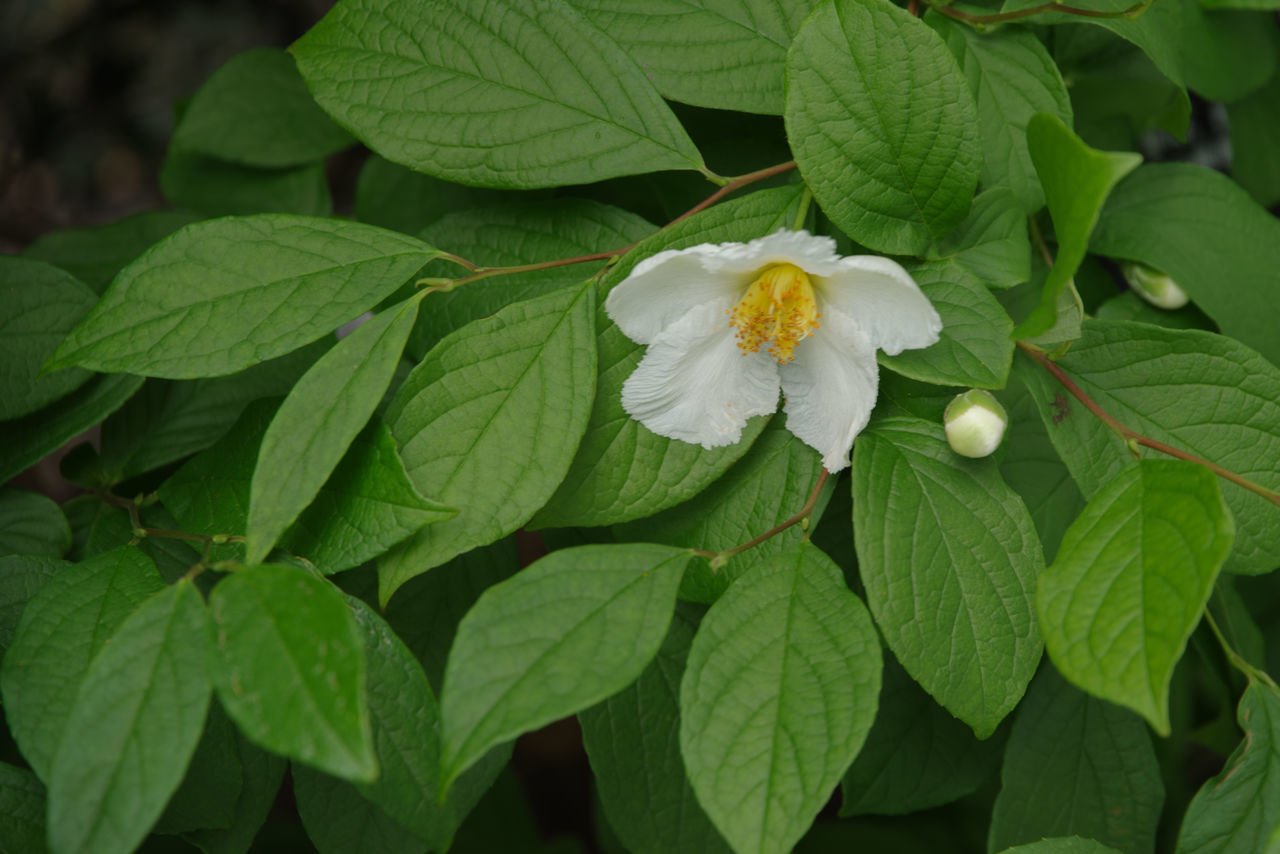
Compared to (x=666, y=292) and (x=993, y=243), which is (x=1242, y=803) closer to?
(x=993, y=243)

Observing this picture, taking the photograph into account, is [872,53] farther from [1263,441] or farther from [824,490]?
[1263,441]

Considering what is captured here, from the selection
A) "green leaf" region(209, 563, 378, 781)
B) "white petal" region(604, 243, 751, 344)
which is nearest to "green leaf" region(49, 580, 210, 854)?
"green leaf" region(209, 563, 378, 781)

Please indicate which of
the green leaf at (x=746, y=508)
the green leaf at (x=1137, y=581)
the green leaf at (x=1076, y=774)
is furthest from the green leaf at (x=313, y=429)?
the green leaf at (x=1076, y=774)

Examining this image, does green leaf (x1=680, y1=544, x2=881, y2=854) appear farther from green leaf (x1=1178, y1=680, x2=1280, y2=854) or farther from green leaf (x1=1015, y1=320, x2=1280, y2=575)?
green leaf (x1=1178, y1=680, x2=1280, y2=854)

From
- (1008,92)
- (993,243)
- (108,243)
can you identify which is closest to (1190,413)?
(993,243)

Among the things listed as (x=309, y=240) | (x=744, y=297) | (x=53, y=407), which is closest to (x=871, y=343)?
(x=744, y=297)

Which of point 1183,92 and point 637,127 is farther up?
point 637,127
